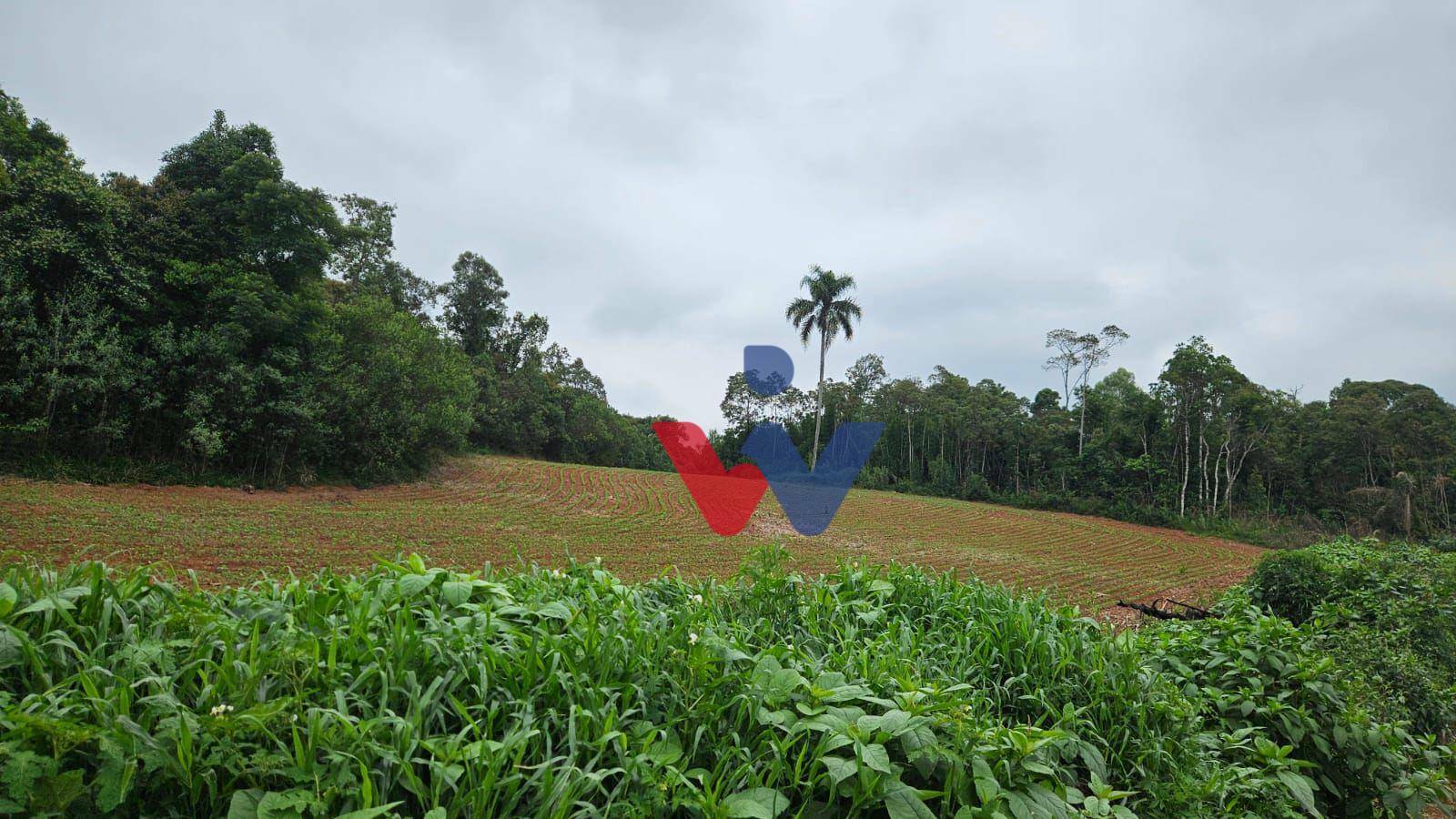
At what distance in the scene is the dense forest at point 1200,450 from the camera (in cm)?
2427

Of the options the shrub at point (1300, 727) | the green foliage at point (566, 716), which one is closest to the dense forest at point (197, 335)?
the green foliage at point (566, 716)

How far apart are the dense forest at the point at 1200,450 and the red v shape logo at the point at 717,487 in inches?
68.0

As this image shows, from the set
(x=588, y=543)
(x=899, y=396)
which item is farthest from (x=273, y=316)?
(x=899, y=396)

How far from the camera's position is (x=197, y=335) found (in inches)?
545

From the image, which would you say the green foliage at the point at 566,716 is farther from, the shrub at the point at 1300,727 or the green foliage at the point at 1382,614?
the green foliage at the point at 1382,614

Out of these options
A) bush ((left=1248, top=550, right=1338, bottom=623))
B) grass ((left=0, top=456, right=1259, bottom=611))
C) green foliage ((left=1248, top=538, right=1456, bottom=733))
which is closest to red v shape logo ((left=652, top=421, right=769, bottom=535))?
grass ((left=0, top=456, right=1259, bottom=611))

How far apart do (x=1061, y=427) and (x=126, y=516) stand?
133ft

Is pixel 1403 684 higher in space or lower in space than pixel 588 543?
higher

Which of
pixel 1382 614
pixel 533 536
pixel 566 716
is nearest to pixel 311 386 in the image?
pixel 533 536

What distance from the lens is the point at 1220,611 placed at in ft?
12.5

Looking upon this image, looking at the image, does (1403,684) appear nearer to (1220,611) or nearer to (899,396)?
(1220,611)

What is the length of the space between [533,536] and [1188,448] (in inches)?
1239

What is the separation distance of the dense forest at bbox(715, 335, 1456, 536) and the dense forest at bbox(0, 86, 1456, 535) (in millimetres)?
117

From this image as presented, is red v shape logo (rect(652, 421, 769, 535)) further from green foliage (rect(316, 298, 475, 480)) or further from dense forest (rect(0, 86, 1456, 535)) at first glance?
green foliage (rect(316, 298, 475, 480))
